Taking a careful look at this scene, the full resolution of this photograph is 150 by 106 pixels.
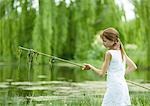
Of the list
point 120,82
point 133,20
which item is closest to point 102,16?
point 133,20

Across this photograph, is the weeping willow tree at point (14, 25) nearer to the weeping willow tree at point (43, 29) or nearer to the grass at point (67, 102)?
the weeping willow tree at point (43, 29)

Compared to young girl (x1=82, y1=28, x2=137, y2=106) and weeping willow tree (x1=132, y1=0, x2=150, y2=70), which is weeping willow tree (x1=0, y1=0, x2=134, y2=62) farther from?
young girl (x1=82, y1=28, x2=137, y2=106)

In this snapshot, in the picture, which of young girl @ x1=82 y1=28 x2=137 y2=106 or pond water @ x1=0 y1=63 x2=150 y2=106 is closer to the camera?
young girl @ x1=82 y1=28 x2=137 y2=106

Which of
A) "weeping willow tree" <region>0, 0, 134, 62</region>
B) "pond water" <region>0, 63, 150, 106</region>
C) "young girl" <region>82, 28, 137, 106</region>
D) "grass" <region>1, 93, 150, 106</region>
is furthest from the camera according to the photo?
"weeping willow tree" <region>0, 0, 134, 62</region>

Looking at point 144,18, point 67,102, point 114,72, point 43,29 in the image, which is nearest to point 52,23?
point 43,29

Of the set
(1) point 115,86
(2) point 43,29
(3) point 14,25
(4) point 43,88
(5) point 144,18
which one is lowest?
(1) point 115,86

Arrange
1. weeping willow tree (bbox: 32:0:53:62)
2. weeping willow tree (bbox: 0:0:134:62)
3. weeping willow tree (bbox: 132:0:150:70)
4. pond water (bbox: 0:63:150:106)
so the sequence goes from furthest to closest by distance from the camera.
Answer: weeping willow tree (bbox: 132:0:150:70) < weeping willow tree (bbox: 0:0:134:62) < weeping willow tree (bbox: 32:0:53:62) < pond water (bbox: 0:63:150:106)

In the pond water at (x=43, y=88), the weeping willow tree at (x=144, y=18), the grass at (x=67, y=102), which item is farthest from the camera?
the weeping willow tree at (x=144, y=18)

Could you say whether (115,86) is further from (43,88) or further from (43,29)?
(43,29)

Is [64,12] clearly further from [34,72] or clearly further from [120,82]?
[120,82]

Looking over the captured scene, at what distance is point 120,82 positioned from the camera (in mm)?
5230

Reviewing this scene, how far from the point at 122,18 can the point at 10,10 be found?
318 cm

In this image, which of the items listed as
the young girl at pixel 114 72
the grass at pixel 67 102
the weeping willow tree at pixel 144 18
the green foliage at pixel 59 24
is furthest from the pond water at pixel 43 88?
the young girl at pixel 114 72

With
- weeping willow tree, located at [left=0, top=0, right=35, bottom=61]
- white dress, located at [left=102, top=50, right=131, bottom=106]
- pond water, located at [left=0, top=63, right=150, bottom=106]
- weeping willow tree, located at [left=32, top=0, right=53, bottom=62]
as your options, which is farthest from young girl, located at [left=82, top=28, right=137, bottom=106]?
weeping willow tree, located at [left=0, top=0, right=35, bottom=61]
